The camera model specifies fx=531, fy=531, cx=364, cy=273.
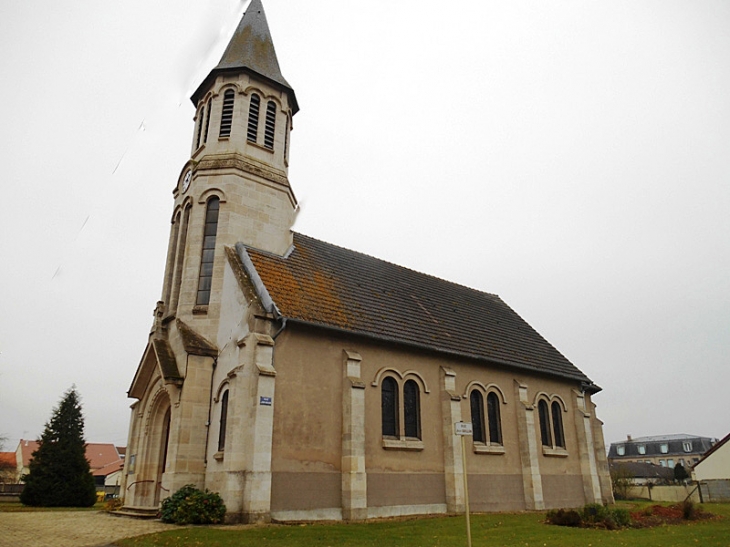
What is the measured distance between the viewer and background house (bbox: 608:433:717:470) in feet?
312

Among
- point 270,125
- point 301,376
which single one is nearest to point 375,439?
point 301,376

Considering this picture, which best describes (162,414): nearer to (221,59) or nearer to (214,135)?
(214,135)

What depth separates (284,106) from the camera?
81.5 feet

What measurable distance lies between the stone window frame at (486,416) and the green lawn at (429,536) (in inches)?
216

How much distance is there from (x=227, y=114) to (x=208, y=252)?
21.8ft

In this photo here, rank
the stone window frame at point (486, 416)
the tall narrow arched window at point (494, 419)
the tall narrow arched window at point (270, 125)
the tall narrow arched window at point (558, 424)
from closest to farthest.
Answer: the stone window frame at point (486, 416) → the tall narrow arched window at point (494, 419) → the tall narrow arched window at point (270, 125) → the tall narrow arched window at point (558, 424)

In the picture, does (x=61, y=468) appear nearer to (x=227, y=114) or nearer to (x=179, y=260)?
(x=179, y=260)

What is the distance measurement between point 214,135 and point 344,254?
8084 millimetres

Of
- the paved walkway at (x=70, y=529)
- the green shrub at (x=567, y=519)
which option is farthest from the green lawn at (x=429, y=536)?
the paved walkway at (x=70, y=529)

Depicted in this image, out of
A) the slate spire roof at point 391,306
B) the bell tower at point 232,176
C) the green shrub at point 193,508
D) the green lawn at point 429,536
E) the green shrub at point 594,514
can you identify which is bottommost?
the green lawn at point 429,536

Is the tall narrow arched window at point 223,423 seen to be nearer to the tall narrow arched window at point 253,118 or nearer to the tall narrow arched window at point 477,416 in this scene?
the tall narrow arched window at point 477,416

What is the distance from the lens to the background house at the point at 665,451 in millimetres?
95125

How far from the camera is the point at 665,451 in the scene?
98438 mm

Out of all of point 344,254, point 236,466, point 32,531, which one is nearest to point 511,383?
point 344,254
